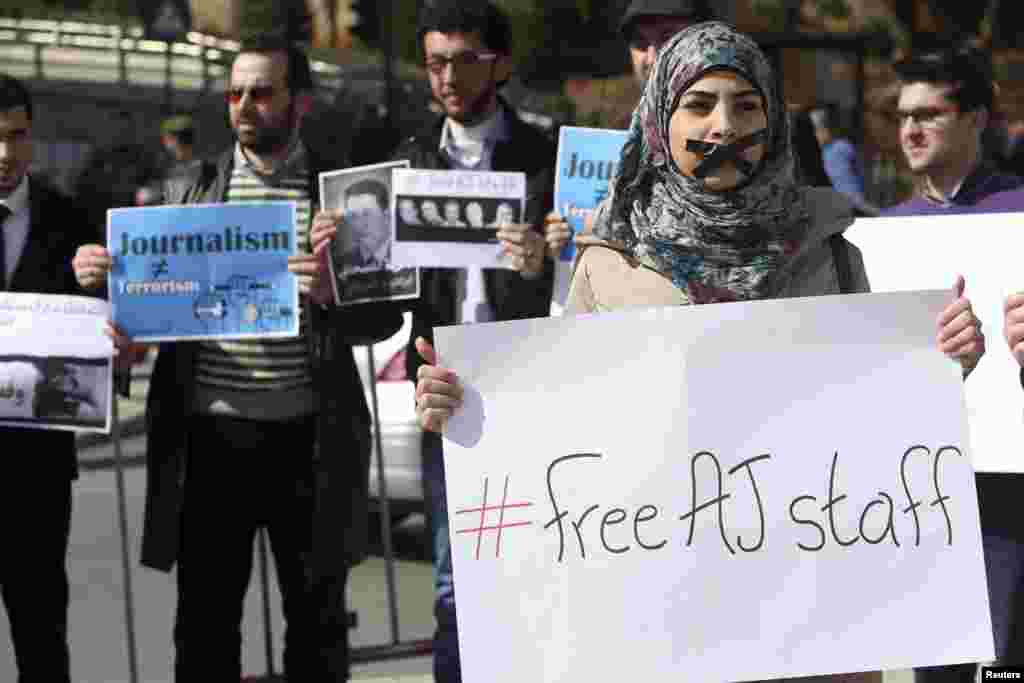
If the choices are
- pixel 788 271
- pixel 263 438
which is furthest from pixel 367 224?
pixel 788 271

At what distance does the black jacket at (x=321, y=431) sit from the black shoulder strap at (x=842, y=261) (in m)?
2.26

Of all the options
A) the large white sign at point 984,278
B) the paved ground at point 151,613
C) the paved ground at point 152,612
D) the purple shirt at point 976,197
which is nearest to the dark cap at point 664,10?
the purple shirt at point 976,197

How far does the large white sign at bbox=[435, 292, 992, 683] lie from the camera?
3363mm

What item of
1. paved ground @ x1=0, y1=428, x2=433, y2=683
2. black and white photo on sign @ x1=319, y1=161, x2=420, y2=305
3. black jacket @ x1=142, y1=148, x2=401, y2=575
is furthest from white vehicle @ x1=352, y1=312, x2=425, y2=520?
black and white photo on sign @ x1=319, y1=161, x2=420, y2=305

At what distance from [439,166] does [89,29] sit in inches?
973

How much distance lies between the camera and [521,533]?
3.39m

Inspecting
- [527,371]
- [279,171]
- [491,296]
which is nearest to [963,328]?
[527,371]

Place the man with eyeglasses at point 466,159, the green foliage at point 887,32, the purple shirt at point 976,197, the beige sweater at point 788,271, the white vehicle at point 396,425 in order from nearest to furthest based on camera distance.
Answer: the beige sweater at point 788,271 < the purple shirt at point 976,197 < the man with eyeglasses at point 466,159 < the white vehicle at point 396,425 < the green foliage at point 887,32

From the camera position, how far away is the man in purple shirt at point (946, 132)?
190 inches

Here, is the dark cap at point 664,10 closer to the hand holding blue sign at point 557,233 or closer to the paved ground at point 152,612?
the hand holding blue sign at point 557,233

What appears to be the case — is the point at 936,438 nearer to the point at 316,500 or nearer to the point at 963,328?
the point at 963,328

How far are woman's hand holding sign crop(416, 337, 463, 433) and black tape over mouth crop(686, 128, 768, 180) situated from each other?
0.59 meters

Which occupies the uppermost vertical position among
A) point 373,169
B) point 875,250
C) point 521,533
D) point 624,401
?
point 373,169

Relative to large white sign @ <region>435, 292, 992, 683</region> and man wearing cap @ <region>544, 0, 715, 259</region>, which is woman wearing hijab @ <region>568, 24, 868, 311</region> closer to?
large white sign @ <region>435, 292, 992, 683</region>
